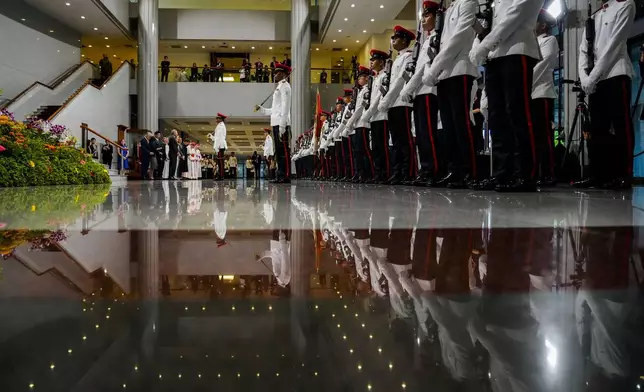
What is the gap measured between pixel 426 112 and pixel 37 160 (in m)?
5.46

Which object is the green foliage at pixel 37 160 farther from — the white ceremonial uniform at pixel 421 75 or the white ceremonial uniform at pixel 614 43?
the white ceremonial uniform at pixel 614 43

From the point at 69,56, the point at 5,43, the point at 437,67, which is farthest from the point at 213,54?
the point at 437,67

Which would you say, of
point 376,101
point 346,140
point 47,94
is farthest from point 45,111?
point 376,101

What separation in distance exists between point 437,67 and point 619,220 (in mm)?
2736

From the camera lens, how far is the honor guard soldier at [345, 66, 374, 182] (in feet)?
22.1

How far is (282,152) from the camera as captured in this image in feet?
23.2

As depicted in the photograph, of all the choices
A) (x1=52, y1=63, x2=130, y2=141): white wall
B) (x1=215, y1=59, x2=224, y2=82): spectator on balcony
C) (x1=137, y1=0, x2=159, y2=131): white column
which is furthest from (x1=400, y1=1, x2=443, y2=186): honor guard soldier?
(x1=215, y1=59, x2=224, y2=82): spectator on balcony

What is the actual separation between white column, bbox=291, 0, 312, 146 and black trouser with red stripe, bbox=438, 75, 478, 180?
15655 mm

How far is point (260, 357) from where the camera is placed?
32 cm

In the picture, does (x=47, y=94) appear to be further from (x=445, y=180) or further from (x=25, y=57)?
(x=445, y=180)

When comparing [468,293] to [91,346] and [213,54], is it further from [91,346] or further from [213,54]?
[213,54]

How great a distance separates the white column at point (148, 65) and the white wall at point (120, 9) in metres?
0.59

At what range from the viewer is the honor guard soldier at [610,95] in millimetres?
3734

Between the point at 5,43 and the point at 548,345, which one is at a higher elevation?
the point at 5,43
